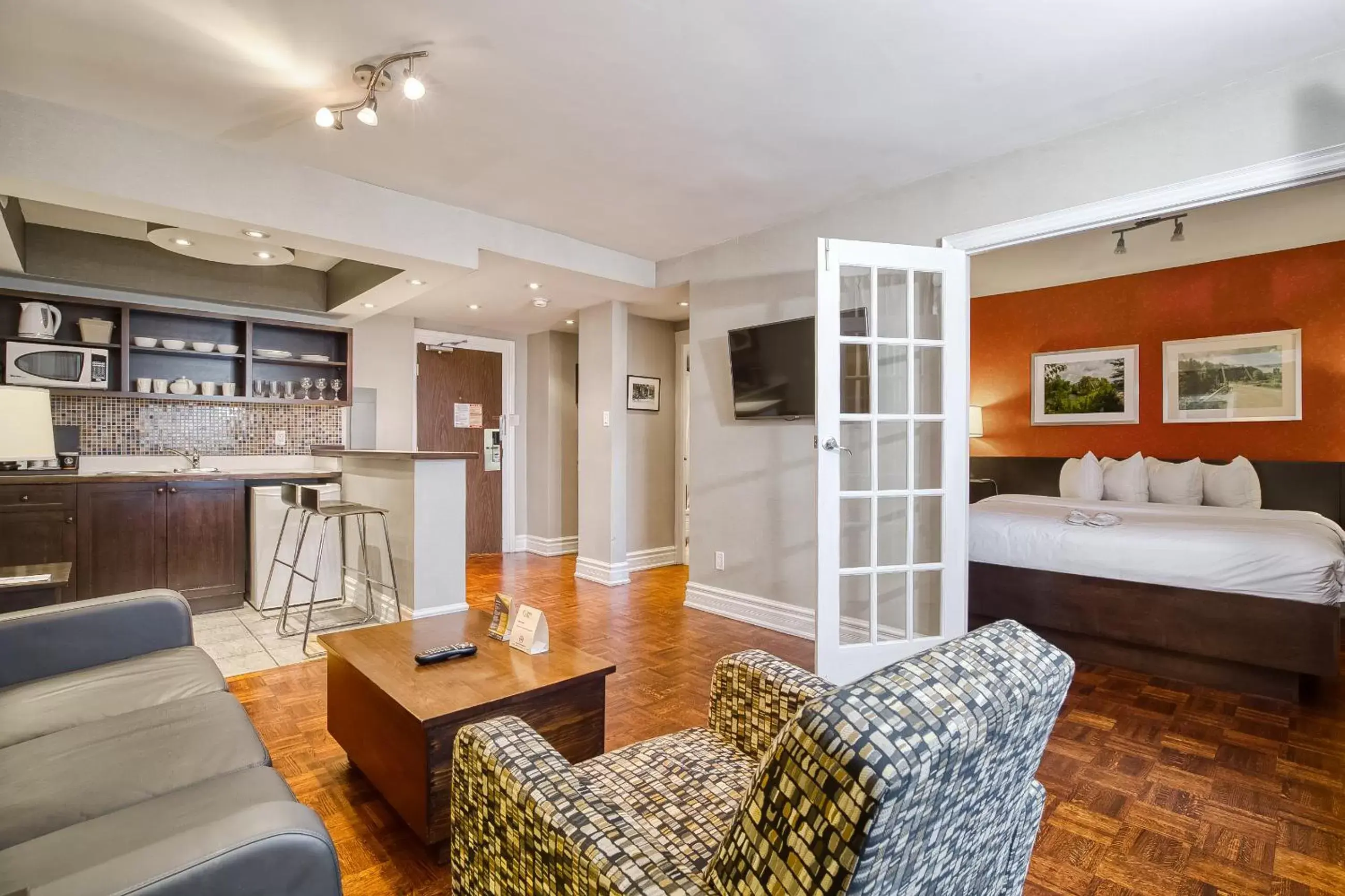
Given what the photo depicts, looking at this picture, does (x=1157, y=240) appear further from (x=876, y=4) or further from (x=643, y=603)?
(x=643, y=603)

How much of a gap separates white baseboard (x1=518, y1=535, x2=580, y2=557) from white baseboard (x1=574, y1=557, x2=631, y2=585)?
1018mm

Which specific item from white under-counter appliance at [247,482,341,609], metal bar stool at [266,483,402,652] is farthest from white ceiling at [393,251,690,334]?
white under-counter appliance at [247,482,341,609]

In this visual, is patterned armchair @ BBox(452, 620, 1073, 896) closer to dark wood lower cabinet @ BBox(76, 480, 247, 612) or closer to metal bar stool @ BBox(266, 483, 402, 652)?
metal bar stool @ BBox(266, 483, 402, 652)

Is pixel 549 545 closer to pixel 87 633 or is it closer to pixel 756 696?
pixel 87 633

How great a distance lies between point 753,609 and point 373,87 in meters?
3.39

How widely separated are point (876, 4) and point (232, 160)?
9.48 feet

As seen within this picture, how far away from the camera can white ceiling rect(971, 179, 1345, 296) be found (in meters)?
3.85

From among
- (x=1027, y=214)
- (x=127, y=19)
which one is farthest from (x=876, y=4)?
(x=127, y=19)

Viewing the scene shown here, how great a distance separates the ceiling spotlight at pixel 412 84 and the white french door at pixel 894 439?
5.79 feet

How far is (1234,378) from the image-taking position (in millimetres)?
4645

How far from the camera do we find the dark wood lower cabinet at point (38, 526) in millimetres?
3582

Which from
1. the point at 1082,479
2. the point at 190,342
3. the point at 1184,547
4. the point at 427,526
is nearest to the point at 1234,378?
the point at 1082,479

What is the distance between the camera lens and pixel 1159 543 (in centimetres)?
317

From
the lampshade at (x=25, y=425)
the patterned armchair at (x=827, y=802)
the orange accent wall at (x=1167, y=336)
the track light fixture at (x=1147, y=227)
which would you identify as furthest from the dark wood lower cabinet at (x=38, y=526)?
the orange accent wall at (x=1167, y=336)
